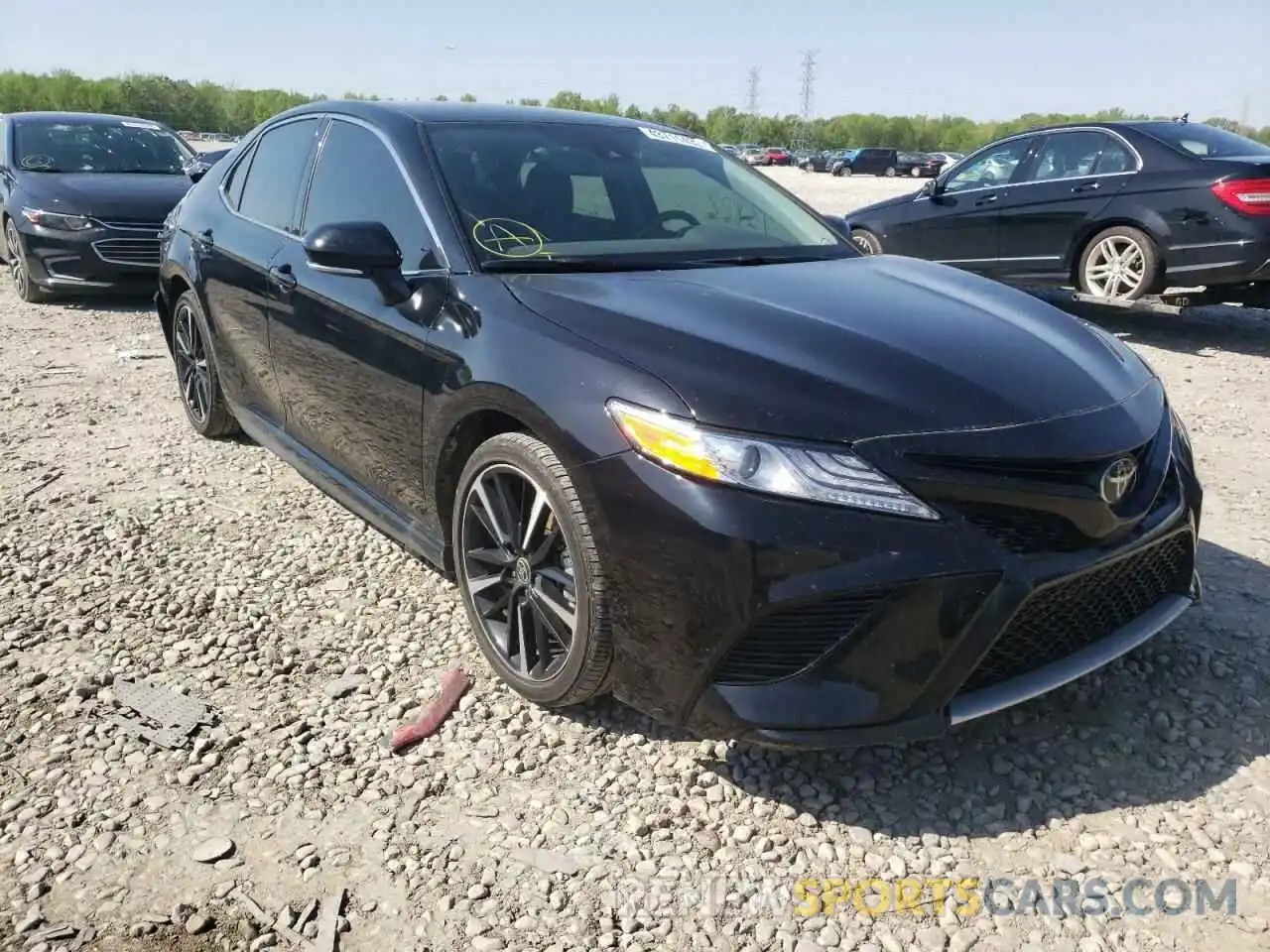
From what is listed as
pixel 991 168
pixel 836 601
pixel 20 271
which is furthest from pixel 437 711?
pixel 20 271

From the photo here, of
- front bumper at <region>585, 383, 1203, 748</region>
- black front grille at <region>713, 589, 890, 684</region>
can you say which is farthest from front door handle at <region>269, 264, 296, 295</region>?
black front grille at <region>713, 589, 890, 684</region>

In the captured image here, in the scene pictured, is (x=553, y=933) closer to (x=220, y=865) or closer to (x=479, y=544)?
(x=220, y=865)

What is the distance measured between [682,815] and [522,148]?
7.25ft

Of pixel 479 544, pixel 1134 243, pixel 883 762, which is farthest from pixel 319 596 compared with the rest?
pixel 1134 243

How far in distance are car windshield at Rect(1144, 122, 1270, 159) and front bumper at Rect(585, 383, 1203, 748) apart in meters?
6.41

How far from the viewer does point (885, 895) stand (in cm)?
219

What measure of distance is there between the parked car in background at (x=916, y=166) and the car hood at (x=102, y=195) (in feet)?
163

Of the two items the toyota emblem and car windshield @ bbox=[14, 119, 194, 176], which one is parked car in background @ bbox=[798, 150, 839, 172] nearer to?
car windshield @ bbox=[14, 119, 194, 176]

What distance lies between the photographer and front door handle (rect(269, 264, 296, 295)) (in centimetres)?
366

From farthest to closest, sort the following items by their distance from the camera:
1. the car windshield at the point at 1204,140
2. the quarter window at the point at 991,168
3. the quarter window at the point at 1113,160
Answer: the quarter window at the point at 991,168
the quarter window at the point at 1113,160
the car windshield at the point at 1204,140

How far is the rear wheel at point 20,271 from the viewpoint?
8.83m

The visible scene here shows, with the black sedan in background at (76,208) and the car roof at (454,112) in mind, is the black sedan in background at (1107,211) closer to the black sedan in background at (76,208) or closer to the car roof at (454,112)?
the car roof at (454,112)

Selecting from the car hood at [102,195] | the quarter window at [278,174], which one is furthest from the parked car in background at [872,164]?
the quarter window at [278,174]

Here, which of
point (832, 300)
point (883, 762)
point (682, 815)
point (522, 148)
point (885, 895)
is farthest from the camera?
point (522, 148)
